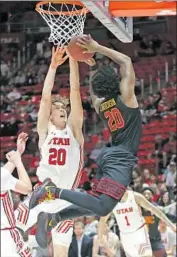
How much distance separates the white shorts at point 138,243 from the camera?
379 inches

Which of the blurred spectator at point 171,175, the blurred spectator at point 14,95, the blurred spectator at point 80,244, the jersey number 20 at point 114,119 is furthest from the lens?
the blurred spectator at point 14,95

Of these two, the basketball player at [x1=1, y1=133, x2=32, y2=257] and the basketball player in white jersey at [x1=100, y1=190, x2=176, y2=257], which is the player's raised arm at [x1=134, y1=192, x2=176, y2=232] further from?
the basketball player at [x1=1, y1=133, x2=32, y2=257]

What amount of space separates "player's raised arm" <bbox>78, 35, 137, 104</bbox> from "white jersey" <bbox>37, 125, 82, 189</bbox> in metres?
1.21

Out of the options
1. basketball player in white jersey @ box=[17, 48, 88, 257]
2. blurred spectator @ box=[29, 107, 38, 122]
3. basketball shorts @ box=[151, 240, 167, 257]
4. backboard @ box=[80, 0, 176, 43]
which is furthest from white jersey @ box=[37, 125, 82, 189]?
blurred spectator @ box=[29, 107, 38, 122]

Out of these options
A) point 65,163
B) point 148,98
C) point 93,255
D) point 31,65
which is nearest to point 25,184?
point 65,163

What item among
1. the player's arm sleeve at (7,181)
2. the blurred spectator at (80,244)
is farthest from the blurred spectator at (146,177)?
the player's arm sleeve at (7,181)

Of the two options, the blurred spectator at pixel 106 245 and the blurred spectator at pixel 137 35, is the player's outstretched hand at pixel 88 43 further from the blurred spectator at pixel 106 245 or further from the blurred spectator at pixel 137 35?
the blurred spectator at pixel 137 35

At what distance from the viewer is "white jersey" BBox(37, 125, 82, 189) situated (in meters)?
7.98

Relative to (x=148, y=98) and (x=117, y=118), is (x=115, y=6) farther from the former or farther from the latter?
(x=148, y=98)

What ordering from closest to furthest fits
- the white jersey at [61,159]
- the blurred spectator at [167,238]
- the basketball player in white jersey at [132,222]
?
the white jersey at [61,159] < the basketball player in white jersey at [132,222] < the blurred spectator at [167,238]

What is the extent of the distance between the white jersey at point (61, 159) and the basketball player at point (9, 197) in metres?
0.58

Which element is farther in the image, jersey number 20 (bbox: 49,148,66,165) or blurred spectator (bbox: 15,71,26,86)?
blurred spectator (bbox: 15,71,26,86)

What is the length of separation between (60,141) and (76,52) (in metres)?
1.16

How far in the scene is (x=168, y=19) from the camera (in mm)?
20859
